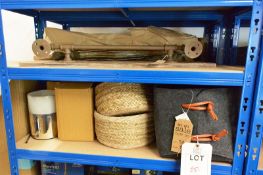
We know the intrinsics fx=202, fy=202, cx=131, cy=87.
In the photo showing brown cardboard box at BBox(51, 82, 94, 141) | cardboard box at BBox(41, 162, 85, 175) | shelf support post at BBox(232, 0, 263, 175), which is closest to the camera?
shelf support post at BBox(232, 0, 263, 175)

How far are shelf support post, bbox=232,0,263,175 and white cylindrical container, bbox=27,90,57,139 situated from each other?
28.8 inches

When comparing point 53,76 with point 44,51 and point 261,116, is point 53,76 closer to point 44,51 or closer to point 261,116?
point 44,51

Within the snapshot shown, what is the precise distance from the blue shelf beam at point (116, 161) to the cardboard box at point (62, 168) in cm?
20

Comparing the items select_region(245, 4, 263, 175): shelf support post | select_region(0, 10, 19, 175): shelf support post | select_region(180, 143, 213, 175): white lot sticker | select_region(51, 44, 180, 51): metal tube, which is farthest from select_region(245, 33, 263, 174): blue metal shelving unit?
select_region(0, 10, 19, 175): shelf support post

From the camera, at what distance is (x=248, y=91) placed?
24.8 inches

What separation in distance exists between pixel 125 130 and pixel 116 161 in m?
0.12

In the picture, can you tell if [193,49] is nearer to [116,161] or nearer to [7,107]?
[116,161]

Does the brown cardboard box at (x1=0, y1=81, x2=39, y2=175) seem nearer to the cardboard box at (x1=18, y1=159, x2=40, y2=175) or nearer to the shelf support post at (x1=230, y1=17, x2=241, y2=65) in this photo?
the cardboard box at (x1=18, y1=159, x2=40, y2=175)

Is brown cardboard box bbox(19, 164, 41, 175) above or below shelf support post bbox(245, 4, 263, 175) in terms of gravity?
below

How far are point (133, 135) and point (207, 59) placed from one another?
65cm

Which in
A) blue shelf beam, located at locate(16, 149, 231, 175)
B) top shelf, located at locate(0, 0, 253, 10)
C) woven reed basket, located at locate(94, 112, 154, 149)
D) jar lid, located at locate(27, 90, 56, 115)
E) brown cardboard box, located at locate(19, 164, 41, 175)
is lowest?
brown cardboard box, located at locate(19, 164, 41, 175)

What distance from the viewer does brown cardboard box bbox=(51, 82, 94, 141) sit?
2.69 feet

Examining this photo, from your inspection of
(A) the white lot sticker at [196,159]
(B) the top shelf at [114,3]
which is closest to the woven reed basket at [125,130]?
(A) the white lot sticker at [196,159]

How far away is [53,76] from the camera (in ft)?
2.29
